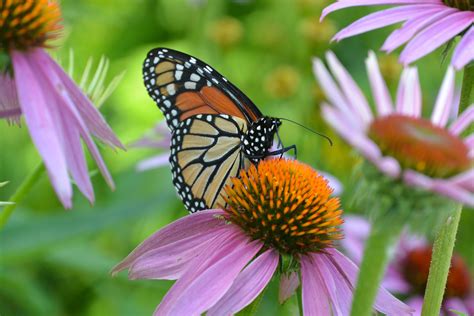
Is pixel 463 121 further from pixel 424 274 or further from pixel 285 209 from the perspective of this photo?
pixel 424 274

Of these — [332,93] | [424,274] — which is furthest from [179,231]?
[424,274]

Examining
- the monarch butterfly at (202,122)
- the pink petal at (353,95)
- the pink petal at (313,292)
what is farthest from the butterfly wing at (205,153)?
the pink petal at (353,95)

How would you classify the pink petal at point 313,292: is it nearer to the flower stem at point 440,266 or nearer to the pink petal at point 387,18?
the flower stem at point 440,266

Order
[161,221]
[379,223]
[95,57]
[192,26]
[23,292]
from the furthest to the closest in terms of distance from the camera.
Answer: [95,57] → [192,26] → [161,221] → [23,292] → [379,223]

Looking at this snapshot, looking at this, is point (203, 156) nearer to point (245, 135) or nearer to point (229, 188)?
point (245, 135)

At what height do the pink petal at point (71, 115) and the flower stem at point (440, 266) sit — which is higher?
the pink petal at point (71, 115)

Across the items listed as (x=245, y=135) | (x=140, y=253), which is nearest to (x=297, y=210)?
(x=140, y=253)
